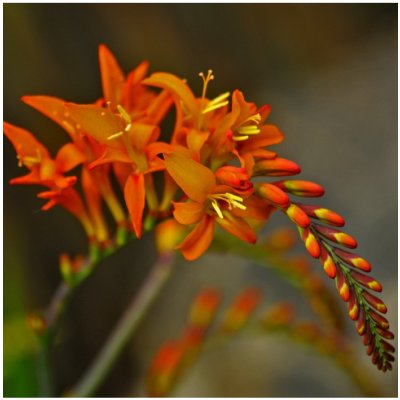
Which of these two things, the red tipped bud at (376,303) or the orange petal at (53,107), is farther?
the orange petal at (53,107)

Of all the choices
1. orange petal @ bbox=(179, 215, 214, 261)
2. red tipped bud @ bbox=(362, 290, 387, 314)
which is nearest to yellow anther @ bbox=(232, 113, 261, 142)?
orange petal @ bbox=(179, 215, 214, 261)

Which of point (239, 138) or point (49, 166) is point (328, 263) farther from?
point (49, 166)

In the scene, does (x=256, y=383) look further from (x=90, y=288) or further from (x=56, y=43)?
(x=56, y=43)

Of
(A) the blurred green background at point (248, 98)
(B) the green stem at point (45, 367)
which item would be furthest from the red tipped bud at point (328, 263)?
(A) the blurred green background at point (248, 98)

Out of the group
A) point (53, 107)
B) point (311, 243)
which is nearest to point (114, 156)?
point (53, 107)

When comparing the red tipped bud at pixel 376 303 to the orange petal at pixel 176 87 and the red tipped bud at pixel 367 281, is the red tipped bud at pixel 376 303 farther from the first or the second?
the orange petal at pixel 176 87

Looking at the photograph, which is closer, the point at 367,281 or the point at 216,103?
the point at 367,281

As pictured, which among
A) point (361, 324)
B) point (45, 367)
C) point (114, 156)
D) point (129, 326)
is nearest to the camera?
point (361, 324)
